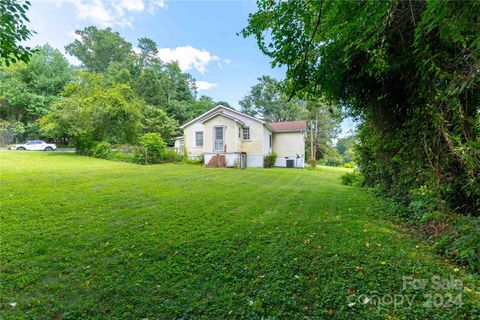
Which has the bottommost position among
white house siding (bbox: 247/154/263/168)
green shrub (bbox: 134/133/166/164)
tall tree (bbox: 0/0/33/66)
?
white house siding (bbox: 247/154/263/168)

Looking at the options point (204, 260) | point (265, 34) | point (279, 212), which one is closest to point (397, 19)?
point (265, 34)

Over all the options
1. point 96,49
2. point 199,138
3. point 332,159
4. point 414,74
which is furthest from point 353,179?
point 96,49

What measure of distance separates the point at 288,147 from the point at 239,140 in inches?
190

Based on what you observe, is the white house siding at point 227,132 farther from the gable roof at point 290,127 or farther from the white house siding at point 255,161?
the gable roof at point 290,127

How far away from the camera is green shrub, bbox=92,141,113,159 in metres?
16.8

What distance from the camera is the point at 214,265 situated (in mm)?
2969

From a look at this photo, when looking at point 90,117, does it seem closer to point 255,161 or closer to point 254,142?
point 254,142

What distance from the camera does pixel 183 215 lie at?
4.90 meters

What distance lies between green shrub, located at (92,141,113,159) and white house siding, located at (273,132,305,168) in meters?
12.8

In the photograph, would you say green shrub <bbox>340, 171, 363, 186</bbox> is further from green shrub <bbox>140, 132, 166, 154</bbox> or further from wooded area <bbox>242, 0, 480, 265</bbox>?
green shrub <bbox>140, 132, 166, 154</bbox>

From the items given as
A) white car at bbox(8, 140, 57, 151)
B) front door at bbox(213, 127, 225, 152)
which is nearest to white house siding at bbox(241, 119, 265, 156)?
front door at bbox(213, 127, 225, 152)

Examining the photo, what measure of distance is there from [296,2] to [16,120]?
117ft

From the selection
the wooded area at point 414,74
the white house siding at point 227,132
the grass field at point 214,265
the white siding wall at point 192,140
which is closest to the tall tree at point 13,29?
the grass field at point 214,265

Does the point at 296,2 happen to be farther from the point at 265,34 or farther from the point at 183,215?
the point at 183,215
